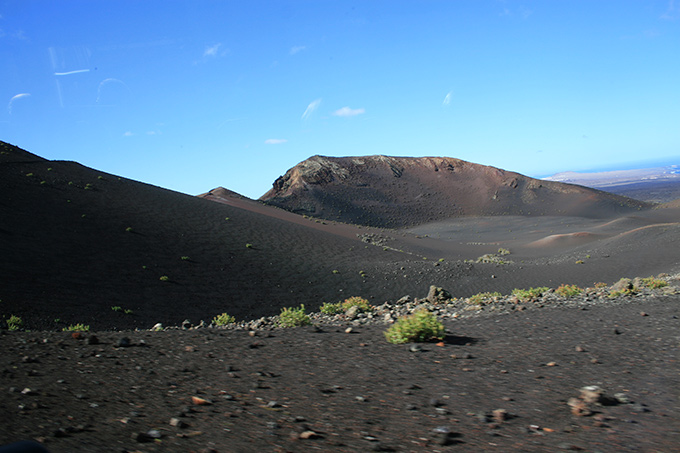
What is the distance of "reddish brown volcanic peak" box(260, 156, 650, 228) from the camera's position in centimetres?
7981

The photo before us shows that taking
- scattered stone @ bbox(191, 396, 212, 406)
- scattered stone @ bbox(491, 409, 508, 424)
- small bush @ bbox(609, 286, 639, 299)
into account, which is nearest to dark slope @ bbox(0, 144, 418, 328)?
scattered stone @ bbox(191, 396, 212, 406)

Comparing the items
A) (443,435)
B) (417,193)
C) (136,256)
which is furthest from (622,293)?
(417,193)

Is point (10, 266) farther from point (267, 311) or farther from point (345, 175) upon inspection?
point (345, 175)

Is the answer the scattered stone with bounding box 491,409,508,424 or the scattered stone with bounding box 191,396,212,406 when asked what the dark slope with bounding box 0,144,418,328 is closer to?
the scattered stone with bounding box 191,396,212,406

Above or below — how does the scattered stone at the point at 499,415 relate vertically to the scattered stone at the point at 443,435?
below

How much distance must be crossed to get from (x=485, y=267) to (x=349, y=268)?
910cm

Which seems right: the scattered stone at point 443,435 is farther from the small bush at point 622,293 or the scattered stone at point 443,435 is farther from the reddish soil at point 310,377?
the small bush at point 622,293

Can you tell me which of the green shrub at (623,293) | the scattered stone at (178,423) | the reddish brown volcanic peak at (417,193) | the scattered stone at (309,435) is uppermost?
the reddish brown volcanic peak at (417,193)

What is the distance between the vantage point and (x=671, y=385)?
4.71m

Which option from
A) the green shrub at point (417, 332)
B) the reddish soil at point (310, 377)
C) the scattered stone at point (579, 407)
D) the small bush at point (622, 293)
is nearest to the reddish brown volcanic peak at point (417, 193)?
the reddish soil at point (310, 377)

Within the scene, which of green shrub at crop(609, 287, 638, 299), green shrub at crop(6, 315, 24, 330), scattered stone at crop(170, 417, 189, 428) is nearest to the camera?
scattered stone at crop(170, 417, 189, 428)

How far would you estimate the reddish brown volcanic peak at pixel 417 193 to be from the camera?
79.8 meters

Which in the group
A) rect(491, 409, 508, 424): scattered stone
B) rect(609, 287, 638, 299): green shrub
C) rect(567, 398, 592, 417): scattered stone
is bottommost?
rect(609, 287, 638, 299): green shrub

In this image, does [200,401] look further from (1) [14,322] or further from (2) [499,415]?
(1) [14,322]
